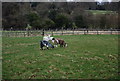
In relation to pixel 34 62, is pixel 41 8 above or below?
above

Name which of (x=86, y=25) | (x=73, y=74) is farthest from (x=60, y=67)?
(x=86, y=25)

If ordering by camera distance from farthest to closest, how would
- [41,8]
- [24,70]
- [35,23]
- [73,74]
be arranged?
[41,8] → [35,23] → [24,70] → [73,74]

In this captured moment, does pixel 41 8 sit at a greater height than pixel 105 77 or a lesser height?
greater

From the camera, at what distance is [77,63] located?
401 inches

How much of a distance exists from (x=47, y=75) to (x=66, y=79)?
0.89 m

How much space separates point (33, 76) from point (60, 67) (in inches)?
68.3

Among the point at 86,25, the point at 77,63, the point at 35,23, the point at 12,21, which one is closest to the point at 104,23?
the point at 86,25

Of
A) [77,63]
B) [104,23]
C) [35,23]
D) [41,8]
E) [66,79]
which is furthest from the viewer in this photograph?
[41,8]

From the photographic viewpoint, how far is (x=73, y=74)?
8.24 m

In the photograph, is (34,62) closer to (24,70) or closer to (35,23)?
(24,70)

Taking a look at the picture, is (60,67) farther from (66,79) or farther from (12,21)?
(12,21)

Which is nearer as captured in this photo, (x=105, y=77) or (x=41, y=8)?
(x=105, y=77)

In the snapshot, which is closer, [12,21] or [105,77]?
[105,77]

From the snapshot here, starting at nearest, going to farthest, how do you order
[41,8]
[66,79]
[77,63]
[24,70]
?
[66,79] < [24,70] < [77,63] < [41,8]
